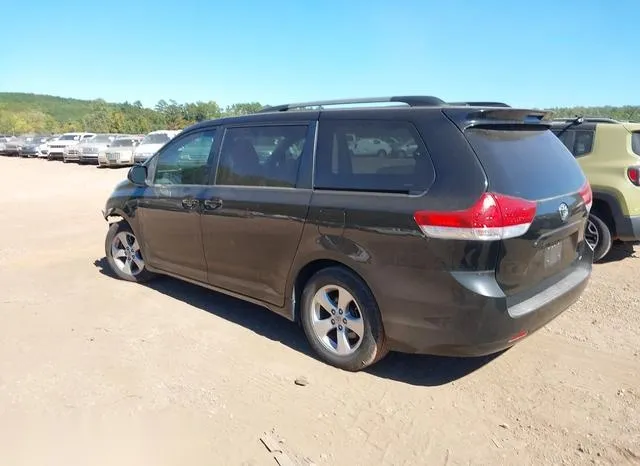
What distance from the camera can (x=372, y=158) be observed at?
3.49 metres

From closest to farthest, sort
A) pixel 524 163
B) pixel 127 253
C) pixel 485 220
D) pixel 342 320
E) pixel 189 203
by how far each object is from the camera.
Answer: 1. pixel 485 220
2. pixel 524 163
3. pixel 342 320
4. pixel 189 203
5. pixel 127 253

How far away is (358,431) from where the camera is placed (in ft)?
9.82

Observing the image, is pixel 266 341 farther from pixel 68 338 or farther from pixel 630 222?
pixel 630 222

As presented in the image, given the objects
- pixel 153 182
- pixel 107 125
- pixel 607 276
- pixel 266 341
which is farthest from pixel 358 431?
pixel 107 125

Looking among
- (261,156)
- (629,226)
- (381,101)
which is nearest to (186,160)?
(261,156)

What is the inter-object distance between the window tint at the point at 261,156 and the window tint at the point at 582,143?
4292 millimetres

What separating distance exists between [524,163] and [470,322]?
1078mm

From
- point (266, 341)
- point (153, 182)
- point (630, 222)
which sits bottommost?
point (266, 341)

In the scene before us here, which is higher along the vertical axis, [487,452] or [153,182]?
[153,182]

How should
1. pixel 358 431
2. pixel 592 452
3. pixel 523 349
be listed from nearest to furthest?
pixel 592 452 → pixel 358 431 → pixel 523 349

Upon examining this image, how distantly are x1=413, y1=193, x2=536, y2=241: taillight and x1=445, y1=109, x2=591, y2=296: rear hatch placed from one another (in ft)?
0.08

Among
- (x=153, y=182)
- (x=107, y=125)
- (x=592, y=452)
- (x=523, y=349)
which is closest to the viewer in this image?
(x=592, y=452)

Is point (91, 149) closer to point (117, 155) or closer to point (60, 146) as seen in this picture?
point (117, 155)

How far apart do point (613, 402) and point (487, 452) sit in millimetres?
1030
